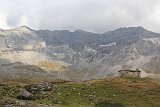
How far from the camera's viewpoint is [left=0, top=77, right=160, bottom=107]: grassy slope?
331 ft

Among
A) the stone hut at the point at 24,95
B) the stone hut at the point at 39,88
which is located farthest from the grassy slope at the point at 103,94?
the stone hut at the point at 24,95

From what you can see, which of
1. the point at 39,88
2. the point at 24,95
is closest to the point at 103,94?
the point at 39,88

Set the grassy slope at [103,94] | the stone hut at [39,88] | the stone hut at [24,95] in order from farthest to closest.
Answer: the stone hut at [39,88] < the stone hut at [24,95] < the grassy slope at [103,94]

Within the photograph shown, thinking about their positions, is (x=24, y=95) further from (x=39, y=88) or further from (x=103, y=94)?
(x=103, y=94)

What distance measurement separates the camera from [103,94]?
112 meters

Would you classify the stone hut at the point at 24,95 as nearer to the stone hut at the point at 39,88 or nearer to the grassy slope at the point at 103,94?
the grassy slope at the point at 103,94

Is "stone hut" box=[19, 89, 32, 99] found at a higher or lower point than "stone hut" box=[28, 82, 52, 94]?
lower

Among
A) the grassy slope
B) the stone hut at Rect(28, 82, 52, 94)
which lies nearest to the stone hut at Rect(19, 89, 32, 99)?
the grassy slope

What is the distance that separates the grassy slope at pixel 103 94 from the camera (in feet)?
331

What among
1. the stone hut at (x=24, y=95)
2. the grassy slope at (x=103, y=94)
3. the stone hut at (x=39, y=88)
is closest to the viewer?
the grassy slope at (x=103, y=94)

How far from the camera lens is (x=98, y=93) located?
372 ft

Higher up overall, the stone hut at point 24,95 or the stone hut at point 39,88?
the stone hut at point 39,88

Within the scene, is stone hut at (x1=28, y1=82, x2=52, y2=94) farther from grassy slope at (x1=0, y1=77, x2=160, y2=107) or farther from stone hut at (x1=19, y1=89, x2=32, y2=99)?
stone hut at (x1=19, y1=89, x2=32, y2=99)

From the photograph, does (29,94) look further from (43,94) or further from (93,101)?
(93,101)
